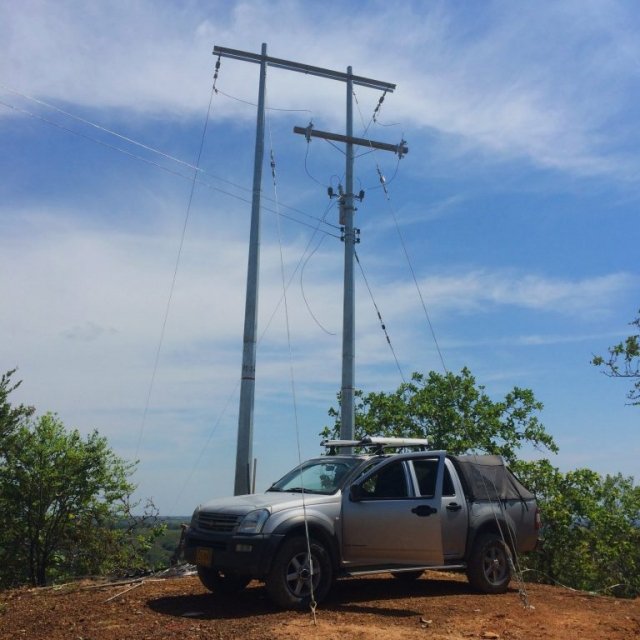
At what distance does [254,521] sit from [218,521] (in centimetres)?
62

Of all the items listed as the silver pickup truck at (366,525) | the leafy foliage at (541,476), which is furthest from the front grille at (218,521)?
the leafy foliage at (541,476)

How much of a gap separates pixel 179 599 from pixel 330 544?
7.24 ft

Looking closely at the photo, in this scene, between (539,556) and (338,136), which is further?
(539,556)

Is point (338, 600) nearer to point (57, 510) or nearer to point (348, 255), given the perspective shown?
point (348, 255)

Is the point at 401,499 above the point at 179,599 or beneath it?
above

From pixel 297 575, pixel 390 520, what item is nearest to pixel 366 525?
pixel 390 520

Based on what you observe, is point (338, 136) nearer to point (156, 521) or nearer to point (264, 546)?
point (264, 546)

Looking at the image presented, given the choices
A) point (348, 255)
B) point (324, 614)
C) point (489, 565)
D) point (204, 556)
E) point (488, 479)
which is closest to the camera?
point (324, 614)

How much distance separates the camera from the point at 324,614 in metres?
8.23

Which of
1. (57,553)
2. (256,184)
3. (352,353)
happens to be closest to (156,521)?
(57,553)

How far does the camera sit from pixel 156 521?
22328 millimetres

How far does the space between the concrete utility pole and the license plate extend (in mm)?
3801

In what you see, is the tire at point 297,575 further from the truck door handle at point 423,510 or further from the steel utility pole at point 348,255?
the steel utility pole at point 348,255

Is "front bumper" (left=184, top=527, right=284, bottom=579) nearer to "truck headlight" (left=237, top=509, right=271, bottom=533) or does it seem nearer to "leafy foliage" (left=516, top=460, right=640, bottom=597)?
"truck headlight" (left=237, top=509, right=271, bottom=533)
